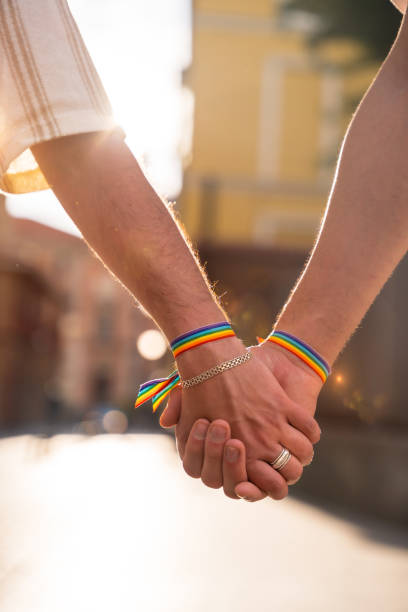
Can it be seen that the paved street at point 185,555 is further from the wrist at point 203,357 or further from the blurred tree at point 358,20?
the blurred tree at point 358,20

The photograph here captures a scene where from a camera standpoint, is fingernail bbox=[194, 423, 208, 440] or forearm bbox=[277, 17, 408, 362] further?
forearm bbox=[277, 17, 408, 362]

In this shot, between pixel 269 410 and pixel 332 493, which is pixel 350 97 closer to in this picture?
pixel 332 493

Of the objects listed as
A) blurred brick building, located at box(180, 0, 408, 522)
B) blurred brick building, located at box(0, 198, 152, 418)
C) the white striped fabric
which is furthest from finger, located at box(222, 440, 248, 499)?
blurred brick building, located at box(0, 198, 152, 418)

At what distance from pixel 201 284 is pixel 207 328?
8 cm

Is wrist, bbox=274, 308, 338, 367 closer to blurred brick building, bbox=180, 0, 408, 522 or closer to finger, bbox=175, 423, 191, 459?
finger, bbox=175, 423, 191, 459

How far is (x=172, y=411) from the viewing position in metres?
1.37

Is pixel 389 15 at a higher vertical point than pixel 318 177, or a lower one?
higher

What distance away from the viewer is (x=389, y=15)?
536cm

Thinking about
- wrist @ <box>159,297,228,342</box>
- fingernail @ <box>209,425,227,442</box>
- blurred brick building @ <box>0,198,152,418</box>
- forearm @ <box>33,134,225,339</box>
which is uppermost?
forearm @ <box>33,134,225,339</box>

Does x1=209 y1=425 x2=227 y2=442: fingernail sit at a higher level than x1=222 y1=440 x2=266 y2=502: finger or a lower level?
higher

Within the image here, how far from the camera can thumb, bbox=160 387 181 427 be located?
1.37 metres

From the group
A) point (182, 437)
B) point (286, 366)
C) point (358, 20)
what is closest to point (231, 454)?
point (182, 437)

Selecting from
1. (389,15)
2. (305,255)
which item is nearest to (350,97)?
(389,15)

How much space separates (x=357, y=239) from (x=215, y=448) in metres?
0.50
